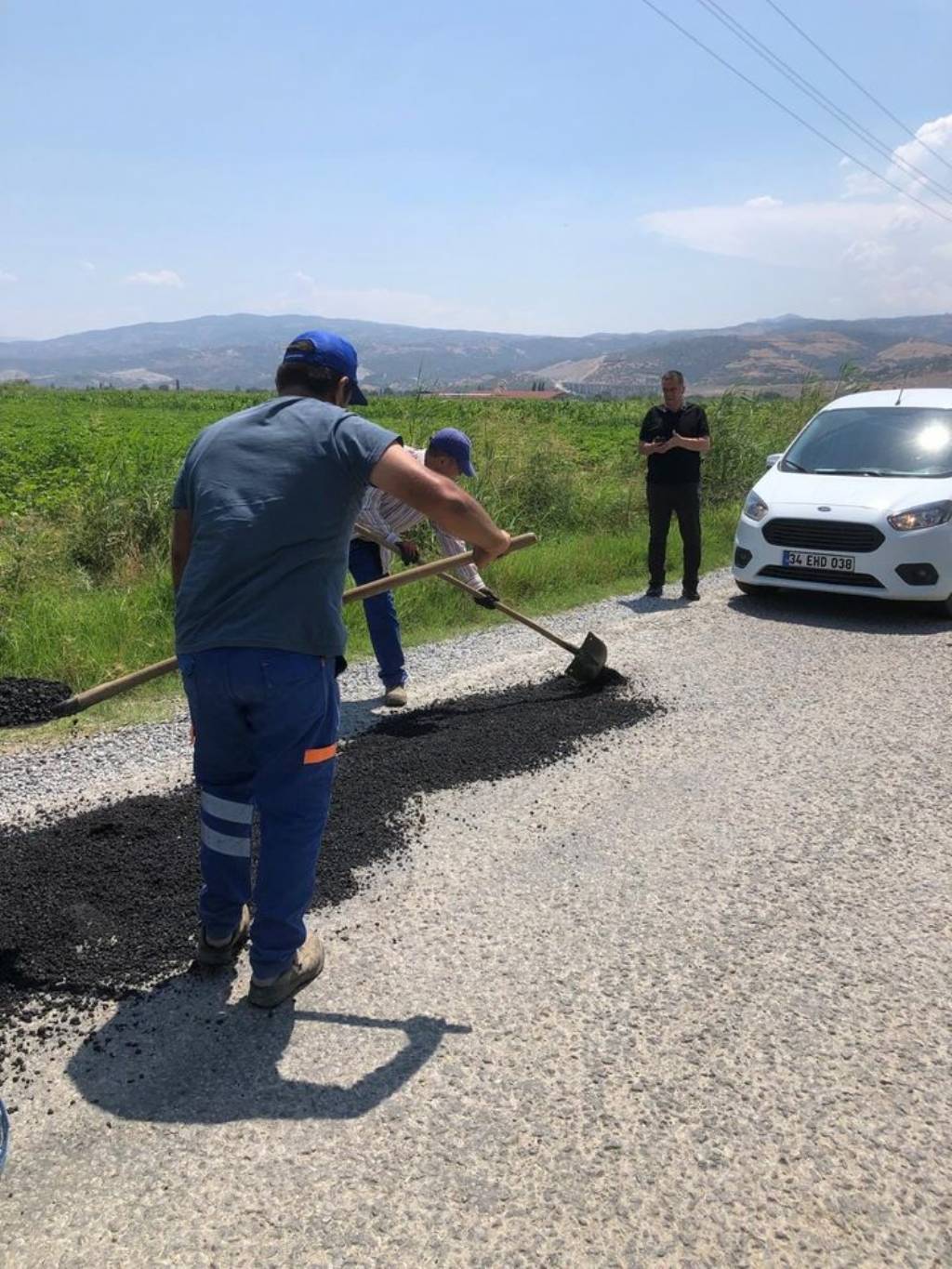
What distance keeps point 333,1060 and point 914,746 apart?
3.62m

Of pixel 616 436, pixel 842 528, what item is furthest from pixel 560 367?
pixel 842 528

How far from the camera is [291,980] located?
2.72m

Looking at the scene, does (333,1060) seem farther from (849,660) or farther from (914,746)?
(849,660)

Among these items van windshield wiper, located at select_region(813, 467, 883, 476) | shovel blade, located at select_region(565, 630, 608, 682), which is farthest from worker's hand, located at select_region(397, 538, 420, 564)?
van windshield wiper, located at select_region(813, 467, 883, 476)

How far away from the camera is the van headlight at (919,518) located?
A: 7469mm

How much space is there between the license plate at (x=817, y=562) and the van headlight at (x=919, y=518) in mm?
436

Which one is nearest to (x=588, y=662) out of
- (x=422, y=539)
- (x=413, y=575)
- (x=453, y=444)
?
(x=453, y=444)

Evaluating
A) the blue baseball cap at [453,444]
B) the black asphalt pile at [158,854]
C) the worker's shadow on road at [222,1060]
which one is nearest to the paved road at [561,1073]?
the worker's shadow on road at [222,1060]

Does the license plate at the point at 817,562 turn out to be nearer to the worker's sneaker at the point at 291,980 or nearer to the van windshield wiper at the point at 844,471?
the van windshield wiper at the point at 844,471

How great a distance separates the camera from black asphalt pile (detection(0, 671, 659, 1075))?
2818 mm

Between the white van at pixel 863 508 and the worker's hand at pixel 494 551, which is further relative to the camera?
the white van at pixel 863 508

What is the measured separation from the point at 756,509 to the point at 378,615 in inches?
170

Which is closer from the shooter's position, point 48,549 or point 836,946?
point 836,946

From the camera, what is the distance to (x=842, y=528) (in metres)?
7.67
